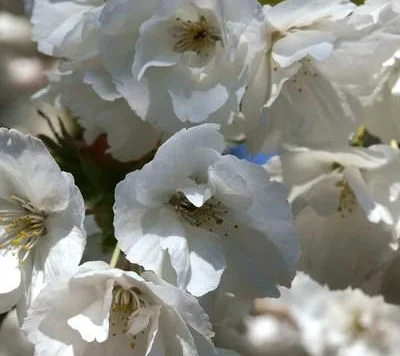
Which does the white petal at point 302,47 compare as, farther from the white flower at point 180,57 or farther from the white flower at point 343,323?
the white flower at point 343,323

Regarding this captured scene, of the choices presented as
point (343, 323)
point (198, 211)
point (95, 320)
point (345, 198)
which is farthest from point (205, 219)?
point (343, 323)

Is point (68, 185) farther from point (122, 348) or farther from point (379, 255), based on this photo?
point (379, 255)

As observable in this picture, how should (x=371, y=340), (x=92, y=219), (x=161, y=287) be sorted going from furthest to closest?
1. (x=371, y=340)
2. (x=92, y=219)
3. (x=161, y=287)

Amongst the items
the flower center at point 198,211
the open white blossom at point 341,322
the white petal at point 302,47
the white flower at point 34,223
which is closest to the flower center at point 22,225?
the white flower at point 34,223

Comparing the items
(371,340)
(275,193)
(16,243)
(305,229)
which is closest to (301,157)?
(305,229)

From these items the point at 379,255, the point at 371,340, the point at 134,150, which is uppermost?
the point at 134,150
